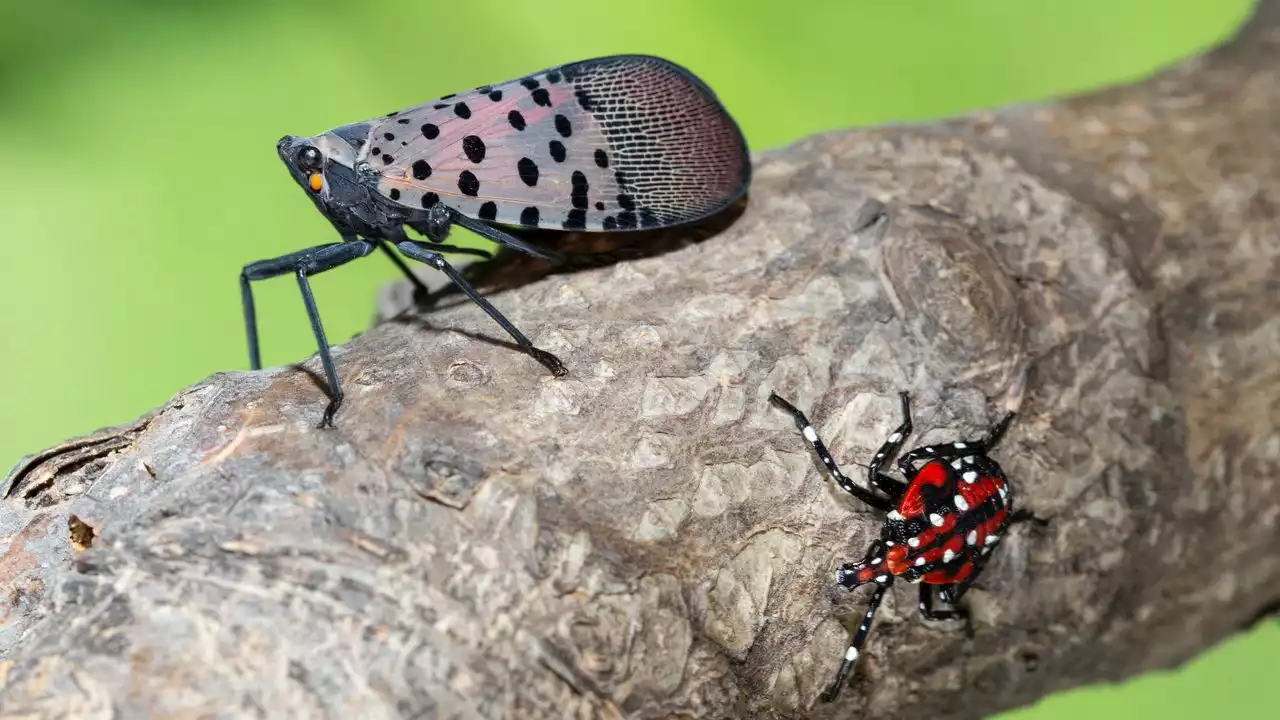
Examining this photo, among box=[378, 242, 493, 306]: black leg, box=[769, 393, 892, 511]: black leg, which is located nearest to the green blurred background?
box=[378, 242, 493, 306]: black leg

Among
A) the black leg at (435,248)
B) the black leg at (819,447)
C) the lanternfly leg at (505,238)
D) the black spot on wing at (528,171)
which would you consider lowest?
the black leg at (819,447)

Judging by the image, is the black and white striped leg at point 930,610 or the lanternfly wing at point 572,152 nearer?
the black and white striped leg at point 930,610

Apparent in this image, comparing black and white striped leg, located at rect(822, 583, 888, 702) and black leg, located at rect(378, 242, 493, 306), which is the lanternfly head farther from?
black and white striped leg, located at rect(822, 583, 888, 702)

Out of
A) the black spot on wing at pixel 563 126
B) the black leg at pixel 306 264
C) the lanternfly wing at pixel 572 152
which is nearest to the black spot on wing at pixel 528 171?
the lanternfly wing at pixel 572 152

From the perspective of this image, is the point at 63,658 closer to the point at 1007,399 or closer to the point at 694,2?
the point at 1007,399

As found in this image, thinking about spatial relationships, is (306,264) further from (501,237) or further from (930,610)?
(930,610)

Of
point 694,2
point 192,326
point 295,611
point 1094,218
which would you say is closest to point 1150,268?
A: point 1094,218

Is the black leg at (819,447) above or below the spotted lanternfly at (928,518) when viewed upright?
above

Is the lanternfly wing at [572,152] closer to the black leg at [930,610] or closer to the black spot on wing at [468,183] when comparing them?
the black spot on wing at [468,183]
